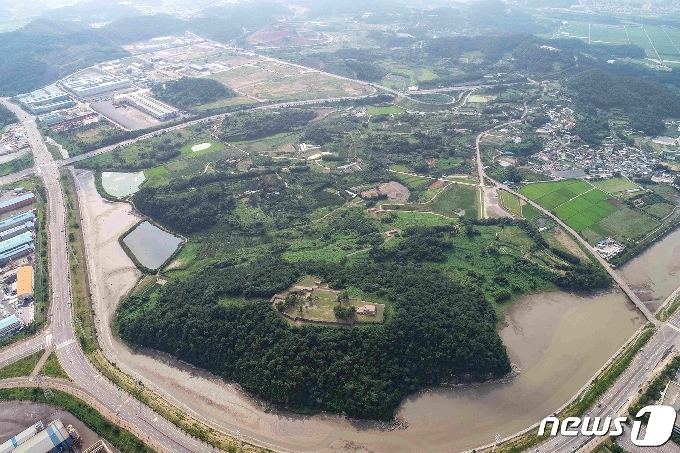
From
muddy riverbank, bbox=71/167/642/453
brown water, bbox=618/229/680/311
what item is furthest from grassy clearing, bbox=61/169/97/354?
brown water, bbox=618/229/680/311

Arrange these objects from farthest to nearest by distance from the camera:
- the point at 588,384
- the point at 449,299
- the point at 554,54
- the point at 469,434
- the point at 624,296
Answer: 1. the point at 554,54
2. the point at 624,296
3. the point at 449,299
4. the point at 588,384
5. the point at 469,434

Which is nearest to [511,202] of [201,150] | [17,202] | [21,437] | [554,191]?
[554,191]

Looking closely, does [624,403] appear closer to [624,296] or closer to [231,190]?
[624,296]

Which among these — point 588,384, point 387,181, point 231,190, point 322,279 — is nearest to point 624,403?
point 588,384

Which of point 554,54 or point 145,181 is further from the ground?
point 554,54

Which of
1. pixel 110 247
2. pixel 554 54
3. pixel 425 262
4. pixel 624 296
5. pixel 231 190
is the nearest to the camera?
pixel 624 296

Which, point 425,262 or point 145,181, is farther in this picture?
point 145,181

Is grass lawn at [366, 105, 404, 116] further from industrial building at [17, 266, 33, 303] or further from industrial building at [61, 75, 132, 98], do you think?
industrial building at [17, 266, 33, 303]
